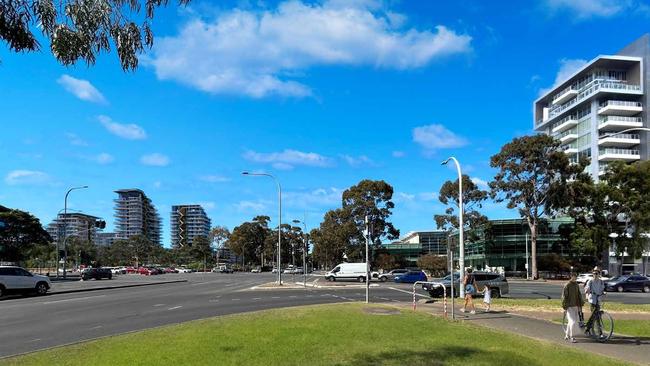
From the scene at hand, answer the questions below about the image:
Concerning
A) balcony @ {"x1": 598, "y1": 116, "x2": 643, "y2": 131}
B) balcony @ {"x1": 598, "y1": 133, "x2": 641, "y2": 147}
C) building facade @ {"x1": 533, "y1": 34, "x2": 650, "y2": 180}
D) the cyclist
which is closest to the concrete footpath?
the cyclist

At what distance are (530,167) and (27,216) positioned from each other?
223 feet

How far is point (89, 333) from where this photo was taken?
1484 cm

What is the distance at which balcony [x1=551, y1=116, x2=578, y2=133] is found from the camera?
→ 112 m

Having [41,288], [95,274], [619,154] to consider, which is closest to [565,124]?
[619,154]

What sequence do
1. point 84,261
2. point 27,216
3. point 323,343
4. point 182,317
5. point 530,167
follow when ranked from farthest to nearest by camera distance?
point 84,261 → point 27,216 → point 530,167 → point 182,317 → point 323,343

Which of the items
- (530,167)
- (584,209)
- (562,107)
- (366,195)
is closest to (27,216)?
(366,195)

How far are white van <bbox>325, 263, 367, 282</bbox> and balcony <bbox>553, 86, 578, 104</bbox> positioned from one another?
237 ft

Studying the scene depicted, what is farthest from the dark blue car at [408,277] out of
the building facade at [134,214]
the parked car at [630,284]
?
the building facade at [134,214]

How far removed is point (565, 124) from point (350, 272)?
71.0 metres

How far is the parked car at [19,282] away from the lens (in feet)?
106

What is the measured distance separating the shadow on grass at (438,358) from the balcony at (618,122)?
4090 inches

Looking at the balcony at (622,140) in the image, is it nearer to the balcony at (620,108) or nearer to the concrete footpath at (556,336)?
the balcony at (620,108)

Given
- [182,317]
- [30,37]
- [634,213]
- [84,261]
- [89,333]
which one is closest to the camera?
[30,37]

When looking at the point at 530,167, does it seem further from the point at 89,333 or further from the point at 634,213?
the point at 89,333
